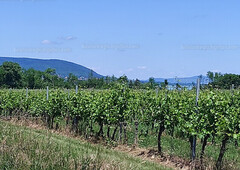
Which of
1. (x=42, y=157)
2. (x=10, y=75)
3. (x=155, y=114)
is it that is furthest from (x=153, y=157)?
(x=10, y=75)

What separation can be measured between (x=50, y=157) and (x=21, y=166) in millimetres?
428

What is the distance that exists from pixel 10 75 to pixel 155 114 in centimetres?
7268

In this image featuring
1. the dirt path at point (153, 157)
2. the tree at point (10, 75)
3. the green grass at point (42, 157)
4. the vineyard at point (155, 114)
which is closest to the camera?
the green grass at point (42, 157)

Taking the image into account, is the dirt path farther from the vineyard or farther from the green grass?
the green grass

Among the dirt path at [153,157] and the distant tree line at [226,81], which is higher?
the distant tree line at [226,81]

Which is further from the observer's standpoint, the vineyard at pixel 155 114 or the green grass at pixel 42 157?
the vineyard at pixel 155 114

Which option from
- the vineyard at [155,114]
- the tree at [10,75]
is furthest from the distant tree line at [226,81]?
the tree at [10,75]

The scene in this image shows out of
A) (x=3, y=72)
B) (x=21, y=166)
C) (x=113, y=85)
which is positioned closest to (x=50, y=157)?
(x=21, y=166)

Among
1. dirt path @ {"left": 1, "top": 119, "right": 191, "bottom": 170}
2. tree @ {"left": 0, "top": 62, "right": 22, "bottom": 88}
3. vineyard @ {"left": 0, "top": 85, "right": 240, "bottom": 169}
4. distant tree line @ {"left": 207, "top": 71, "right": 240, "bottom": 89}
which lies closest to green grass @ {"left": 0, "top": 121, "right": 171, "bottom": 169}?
vineyard @ {"left": 0, "top": 85, "right": 240, "bottom": 169}

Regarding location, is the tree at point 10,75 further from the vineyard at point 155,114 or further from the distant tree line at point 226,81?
the vineyard at point 155,114

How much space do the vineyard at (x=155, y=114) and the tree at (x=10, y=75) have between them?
207 feet

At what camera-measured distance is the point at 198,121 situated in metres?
7.87

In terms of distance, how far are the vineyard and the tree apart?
207ft

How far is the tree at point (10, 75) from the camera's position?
76.5 m
